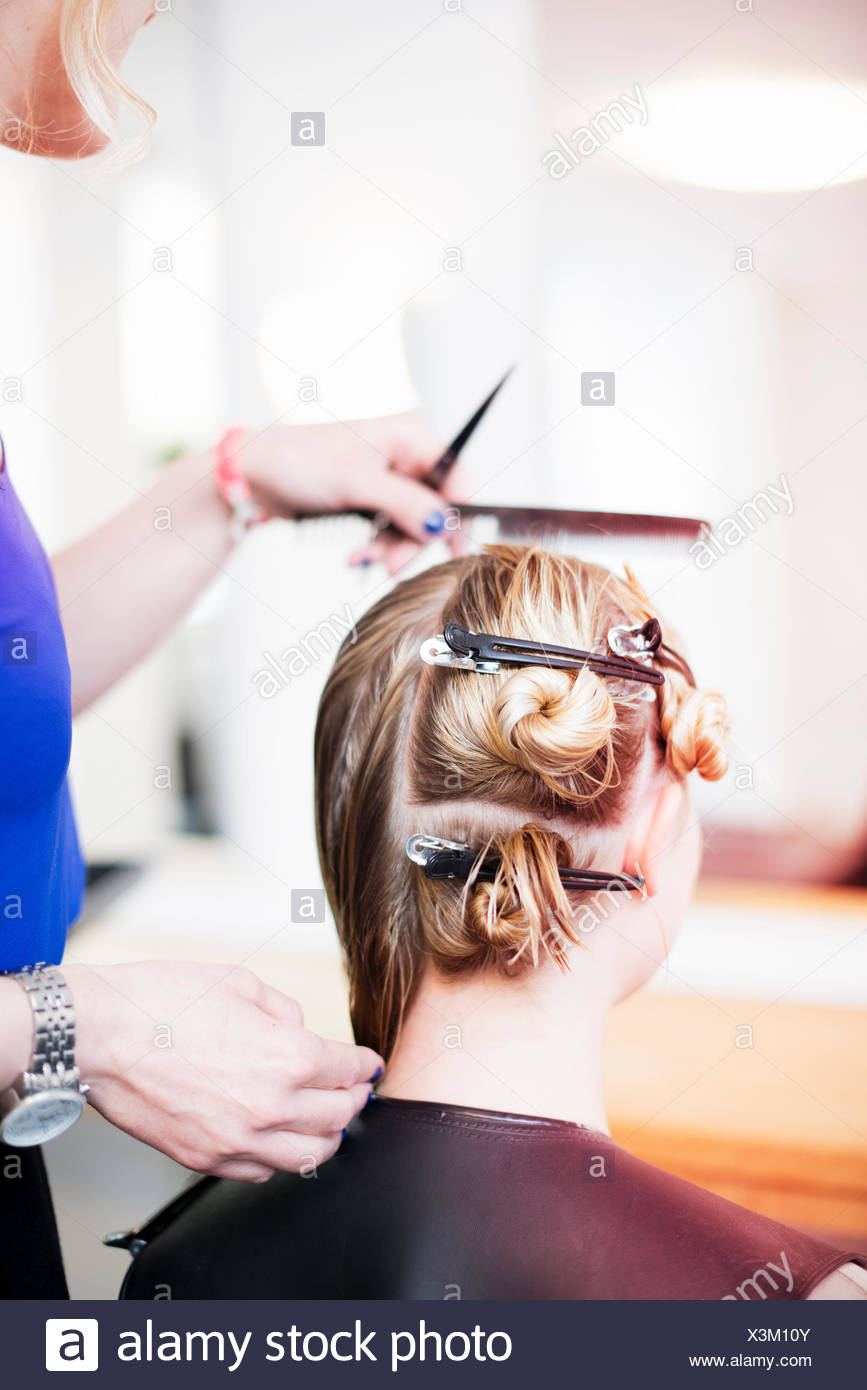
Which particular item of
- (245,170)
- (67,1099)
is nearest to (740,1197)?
(67,1099)

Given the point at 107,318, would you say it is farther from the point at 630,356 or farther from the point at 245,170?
the point at 630,356

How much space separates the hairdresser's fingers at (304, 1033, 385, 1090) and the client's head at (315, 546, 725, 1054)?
0.33ft

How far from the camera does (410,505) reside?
3.82 feet

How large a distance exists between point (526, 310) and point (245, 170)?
669mm

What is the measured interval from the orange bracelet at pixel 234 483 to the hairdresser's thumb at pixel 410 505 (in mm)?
187

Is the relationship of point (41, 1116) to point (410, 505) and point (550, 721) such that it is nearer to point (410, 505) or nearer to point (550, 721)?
point (550, 721)

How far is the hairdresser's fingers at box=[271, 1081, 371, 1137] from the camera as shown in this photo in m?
0.79

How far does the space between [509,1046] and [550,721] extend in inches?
12.2

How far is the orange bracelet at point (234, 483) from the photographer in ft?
4.12

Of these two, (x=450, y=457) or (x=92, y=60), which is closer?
(x=92, y=60)

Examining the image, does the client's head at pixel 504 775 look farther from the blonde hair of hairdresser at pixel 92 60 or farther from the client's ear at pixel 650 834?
the blonde hair of hairdresser at pixel 92 60

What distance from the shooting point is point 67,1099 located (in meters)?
0.76
